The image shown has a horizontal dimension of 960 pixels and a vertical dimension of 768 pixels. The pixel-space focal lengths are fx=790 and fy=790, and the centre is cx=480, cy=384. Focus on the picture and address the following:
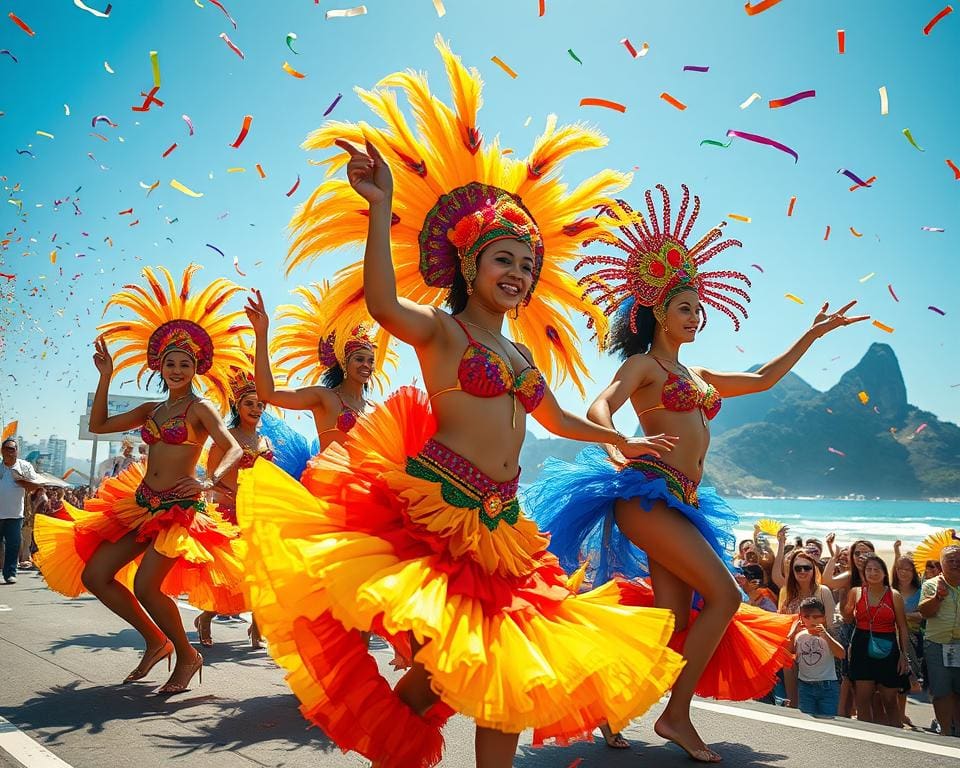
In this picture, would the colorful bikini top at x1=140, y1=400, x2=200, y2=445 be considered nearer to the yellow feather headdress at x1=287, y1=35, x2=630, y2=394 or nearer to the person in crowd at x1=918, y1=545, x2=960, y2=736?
the yellow feather headdress at x1=287, y1=35, x2=630, y2=394

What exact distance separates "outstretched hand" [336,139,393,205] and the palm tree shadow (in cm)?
248

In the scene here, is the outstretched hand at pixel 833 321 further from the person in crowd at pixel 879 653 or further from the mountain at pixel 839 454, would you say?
the mountain at pixel 839 454

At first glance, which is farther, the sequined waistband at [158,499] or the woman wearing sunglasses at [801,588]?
the woman wearing sunglasses at [801,588]

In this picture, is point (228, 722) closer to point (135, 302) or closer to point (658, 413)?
point (658, 413)

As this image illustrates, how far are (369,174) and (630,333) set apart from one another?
2329 mm

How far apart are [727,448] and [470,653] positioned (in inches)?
5529

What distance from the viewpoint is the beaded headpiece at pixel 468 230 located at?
3.26 metres

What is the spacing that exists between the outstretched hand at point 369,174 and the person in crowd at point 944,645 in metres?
5.52

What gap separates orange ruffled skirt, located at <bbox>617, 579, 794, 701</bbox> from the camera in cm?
390

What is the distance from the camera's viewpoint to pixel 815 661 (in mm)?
5691

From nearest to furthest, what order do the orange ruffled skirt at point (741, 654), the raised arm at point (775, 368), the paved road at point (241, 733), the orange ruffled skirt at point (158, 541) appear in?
1. the paved road at point (241, 733)
2. the orange ruffled skirt at point (741, 654)
3. the raised arm at point (775, 368)
4. the orange ruffled skirt at point (158, 541)

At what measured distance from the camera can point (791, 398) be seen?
488 ft

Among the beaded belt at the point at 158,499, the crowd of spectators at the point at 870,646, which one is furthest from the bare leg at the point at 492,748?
the crowd of spectators at the point at 870,646

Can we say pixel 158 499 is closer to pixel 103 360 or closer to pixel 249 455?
pixel 103 360
